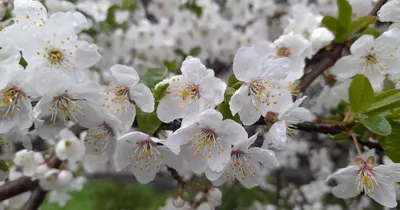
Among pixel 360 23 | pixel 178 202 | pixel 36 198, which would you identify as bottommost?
pixel 36 198

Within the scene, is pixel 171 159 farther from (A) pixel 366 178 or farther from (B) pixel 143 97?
(A) pixel 366 178

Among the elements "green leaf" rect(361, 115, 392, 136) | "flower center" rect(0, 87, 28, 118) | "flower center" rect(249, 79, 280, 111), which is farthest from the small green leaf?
"flower center" rect(0, 87, 28, 118)

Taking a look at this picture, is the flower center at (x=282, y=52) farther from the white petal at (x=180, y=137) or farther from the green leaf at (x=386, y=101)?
the white petal at (x=180, y=137)

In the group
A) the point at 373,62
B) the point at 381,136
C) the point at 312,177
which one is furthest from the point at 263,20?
the point at 381,136

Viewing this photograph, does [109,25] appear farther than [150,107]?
Yes

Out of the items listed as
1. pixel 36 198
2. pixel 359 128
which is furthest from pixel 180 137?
pixel 36 198

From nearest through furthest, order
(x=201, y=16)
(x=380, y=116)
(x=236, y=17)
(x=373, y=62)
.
Result: (x=380, y=116)
(x=373, y=62)
(x=201, y=16)
(x=236, y=17)

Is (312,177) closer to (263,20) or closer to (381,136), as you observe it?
(263,20)

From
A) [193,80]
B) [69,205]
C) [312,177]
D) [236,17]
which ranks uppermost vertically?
[193,80]
